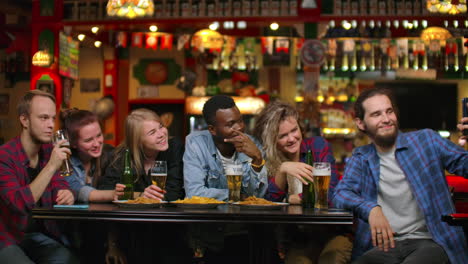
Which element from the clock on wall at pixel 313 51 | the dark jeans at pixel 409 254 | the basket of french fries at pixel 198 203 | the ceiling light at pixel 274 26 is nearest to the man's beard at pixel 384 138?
the dark jeans at pixel 409 254

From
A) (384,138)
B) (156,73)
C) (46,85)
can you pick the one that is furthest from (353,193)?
(156,73)

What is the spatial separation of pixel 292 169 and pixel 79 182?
1253mm

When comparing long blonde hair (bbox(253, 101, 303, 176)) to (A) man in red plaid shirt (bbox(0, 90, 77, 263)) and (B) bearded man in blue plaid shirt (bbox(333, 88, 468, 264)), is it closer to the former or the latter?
(B) bearded man in blue plaid shirt (bbox(333, 88, 468, 264))

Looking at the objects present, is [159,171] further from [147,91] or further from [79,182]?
[147,91]

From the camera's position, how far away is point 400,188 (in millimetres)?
2775

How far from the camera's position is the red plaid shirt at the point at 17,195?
269cm

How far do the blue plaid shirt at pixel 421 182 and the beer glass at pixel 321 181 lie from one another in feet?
0.30

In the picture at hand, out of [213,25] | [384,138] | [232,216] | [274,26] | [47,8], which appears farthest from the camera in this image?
[213,25]

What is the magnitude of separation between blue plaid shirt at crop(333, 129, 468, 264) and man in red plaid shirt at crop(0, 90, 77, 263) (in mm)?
1391

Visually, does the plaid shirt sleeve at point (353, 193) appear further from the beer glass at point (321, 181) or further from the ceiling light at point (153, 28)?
the ceiling light at point (153, 28)

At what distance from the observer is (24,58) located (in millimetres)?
9422

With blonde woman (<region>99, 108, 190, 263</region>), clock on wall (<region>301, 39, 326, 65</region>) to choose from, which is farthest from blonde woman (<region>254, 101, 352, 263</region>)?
clock on wall (<region>301, 39, 326, 65</region>)

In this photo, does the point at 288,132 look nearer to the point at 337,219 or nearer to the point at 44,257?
the point at 337,219

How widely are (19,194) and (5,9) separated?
238 inches
